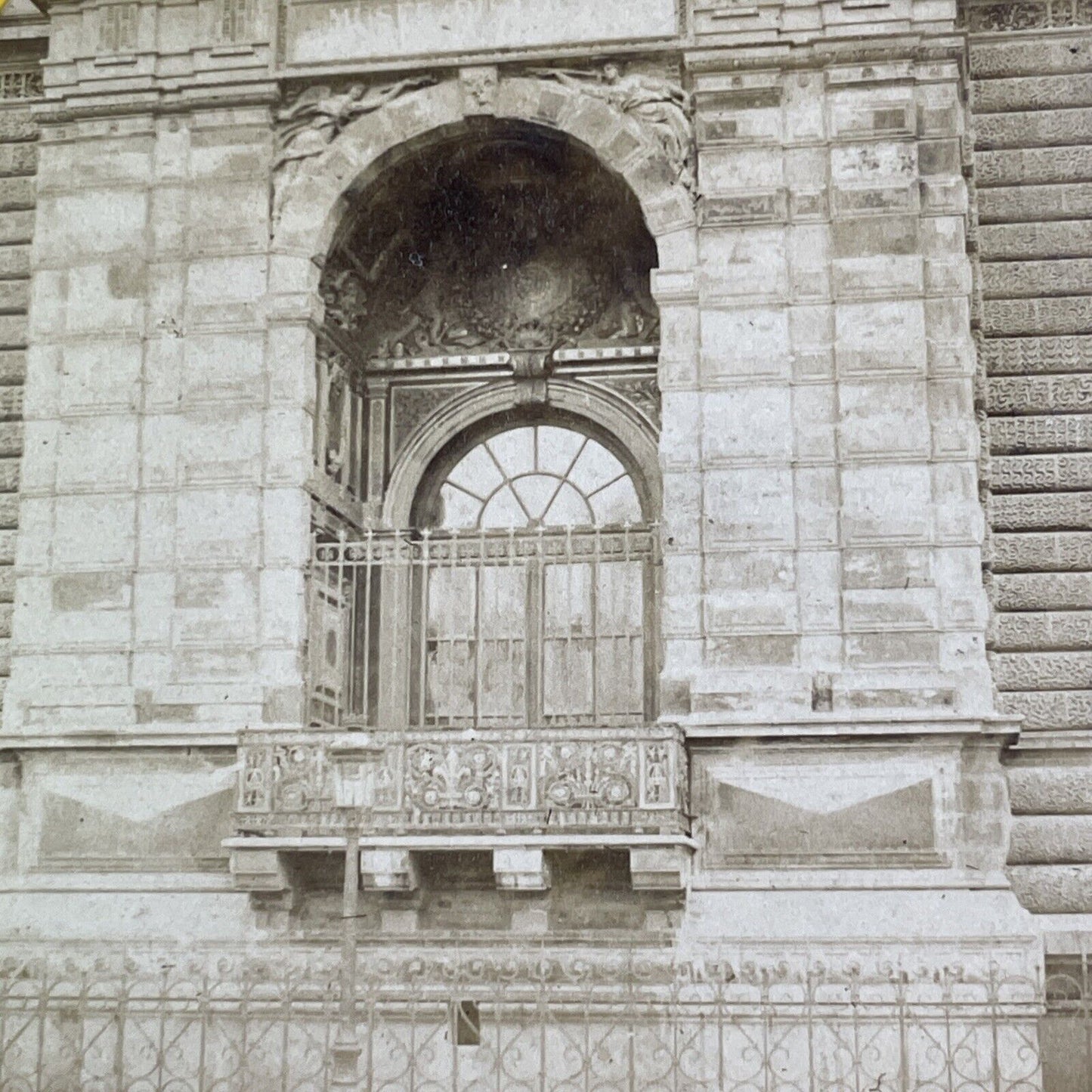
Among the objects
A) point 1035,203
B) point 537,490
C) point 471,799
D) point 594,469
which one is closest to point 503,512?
point 537,490

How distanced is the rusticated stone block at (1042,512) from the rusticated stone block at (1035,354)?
913 millimetres

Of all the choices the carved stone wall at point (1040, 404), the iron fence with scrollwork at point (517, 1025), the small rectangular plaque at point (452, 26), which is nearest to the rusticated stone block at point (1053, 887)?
the carved stone wall at point (1040, 404)

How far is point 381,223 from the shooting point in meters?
13.5

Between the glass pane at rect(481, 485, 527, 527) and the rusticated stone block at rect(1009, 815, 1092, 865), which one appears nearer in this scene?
the rusticated stone block at rect(1009, 815, 1092, 865)

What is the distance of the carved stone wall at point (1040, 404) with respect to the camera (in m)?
12.1

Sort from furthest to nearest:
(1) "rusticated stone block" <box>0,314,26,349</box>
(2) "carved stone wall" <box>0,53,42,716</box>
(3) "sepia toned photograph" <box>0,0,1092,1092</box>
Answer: (1) "rusticated stone block" <box>0,314,26,349</box> → (2) "carved stone wall" <box>0,53,42,716</box> → (3) "sepia toned photograph" <box>0,0,1092,1092</box>

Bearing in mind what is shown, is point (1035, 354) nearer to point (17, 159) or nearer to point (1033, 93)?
point (1033, 93)

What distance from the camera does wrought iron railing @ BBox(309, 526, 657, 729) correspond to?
1250cm

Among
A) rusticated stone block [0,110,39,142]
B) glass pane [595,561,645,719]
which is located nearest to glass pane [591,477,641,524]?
glass pane [595,561,645,719]

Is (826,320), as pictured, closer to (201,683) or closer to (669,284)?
(669,284)

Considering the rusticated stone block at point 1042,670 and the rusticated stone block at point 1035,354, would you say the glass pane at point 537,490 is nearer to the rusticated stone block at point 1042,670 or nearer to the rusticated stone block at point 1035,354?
the rusticated stone block at point 1035,354

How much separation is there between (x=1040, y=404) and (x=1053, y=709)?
215cm

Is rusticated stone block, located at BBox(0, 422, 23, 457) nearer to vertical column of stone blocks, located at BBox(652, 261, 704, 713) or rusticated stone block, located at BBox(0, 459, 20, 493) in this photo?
rusticated stone block, located at BBox(0, 459, 20, 493)

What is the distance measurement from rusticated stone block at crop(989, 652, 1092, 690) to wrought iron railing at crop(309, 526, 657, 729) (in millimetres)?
2492
